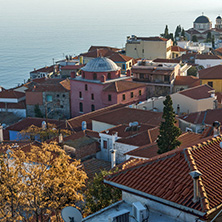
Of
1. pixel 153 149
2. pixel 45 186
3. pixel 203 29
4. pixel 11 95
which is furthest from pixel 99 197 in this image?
pixel 203 29

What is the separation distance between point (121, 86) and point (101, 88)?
5.65 ft

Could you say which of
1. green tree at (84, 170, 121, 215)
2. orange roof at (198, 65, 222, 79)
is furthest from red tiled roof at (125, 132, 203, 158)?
orange roof at (198, 65, 222, 79)

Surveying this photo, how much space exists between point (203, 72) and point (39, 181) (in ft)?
100

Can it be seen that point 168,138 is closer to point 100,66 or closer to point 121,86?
point 121,86

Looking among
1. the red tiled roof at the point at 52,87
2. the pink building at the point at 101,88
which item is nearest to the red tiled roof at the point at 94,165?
the pink building at the point at 101,88

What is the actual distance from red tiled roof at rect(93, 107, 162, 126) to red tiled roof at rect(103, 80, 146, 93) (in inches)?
325

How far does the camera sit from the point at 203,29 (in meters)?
98.8

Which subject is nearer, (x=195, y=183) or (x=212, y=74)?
(x=195, y=183)

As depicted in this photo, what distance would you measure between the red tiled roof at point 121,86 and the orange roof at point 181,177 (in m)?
28.3

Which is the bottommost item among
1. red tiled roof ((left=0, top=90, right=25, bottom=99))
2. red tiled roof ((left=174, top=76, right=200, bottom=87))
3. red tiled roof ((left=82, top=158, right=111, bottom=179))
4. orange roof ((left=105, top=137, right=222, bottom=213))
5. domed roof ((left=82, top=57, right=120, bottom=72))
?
red tiled roof ((left=0, top=90, right=25, bottom=99))

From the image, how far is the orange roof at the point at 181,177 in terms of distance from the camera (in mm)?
8151

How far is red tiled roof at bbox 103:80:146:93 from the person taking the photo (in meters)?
38.0

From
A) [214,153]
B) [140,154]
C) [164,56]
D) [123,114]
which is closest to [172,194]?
[214,153]

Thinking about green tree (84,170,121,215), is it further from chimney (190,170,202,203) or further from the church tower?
the church tower
